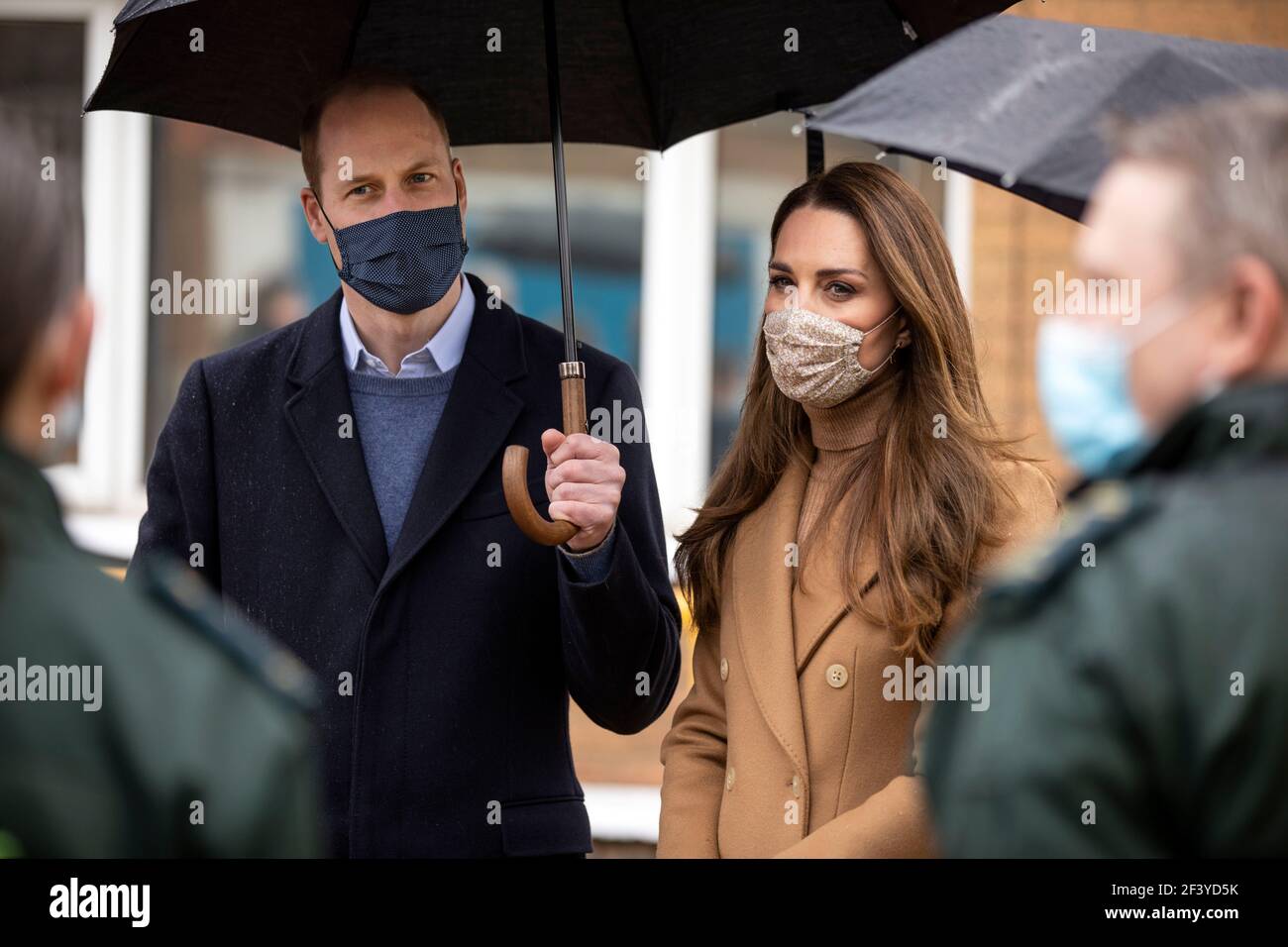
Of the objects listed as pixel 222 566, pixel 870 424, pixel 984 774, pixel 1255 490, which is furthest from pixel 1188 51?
pixel 222 566

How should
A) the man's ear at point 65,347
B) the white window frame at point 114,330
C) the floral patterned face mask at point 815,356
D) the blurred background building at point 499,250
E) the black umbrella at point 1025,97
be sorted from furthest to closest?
the white window frame at point 114,330, the blurred background building at point 499,250, the floral patterned face mask at point 815,356, the black umbrella at point 1025,97, the man's ear at point 65,347

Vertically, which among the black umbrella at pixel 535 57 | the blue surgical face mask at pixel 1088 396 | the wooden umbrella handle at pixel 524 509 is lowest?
the wooden umbrella handle at pixel 524 509

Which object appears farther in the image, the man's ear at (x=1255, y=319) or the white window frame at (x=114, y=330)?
the white window frame at (x=114, y=330)

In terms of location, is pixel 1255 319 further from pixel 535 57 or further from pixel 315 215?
pixel 535 57

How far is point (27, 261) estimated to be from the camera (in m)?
1.49

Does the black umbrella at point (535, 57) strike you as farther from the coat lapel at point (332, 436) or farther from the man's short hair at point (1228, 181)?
the man's short hair at point (1228, 181)

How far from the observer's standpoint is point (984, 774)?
149 cm

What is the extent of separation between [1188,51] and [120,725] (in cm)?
185

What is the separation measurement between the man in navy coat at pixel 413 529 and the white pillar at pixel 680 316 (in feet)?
10.5

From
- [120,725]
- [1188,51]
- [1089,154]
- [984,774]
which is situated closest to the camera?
[120,725]

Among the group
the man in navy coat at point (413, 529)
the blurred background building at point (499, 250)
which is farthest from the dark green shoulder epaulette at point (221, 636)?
the blurred background building at point (499, 250)

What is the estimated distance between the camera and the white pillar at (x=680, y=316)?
Result: 647cm

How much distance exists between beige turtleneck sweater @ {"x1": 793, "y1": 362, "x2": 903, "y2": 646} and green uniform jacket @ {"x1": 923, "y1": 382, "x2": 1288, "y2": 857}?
63.5 inches
